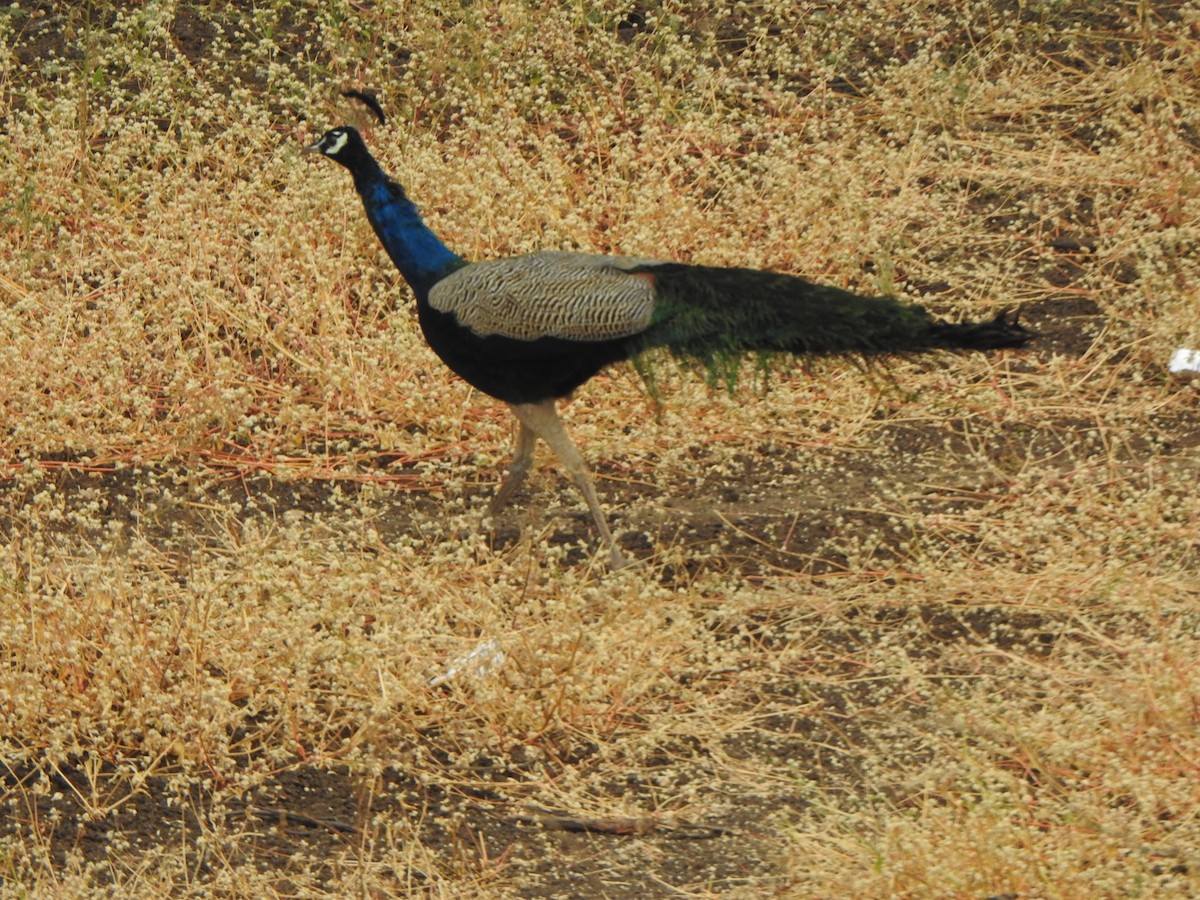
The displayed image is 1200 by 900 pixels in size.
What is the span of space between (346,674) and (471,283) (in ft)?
3.98

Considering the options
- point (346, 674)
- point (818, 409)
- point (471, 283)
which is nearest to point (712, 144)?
point (818, 409)

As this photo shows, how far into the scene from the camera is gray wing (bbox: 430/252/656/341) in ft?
15.6

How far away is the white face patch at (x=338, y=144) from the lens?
5.19 metres

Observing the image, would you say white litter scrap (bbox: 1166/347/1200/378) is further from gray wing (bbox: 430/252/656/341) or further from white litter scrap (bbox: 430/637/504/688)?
white litter scrap (bbox: 430/637/504/688)

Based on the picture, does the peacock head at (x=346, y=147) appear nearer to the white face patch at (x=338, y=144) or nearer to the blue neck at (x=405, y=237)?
the white face patch at (x=338, y=144)

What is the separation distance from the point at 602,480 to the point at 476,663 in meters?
1.33

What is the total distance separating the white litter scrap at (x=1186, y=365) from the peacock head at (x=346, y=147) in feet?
8.20

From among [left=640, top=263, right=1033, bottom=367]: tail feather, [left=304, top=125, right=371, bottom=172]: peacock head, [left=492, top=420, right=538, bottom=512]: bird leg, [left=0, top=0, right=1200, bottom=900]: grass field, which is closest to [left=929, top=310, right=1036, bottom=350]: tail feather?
[left=640, top=263, right=1033, bottom=367]: tail feather

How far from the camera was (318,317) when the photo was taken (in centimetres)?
609

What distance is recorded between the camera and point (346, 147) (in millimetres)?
5195

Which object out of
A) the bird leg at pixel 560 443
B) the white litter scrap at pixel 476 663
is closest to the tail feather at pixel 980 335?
the bird leg at pixel 560 443

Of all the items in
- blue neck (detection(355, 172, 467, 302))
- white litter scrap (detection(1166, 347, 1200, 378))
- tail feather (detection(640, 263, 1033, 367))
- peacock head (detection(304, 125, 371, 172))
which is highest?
peacock head (detection(304, 125, 371, 172))

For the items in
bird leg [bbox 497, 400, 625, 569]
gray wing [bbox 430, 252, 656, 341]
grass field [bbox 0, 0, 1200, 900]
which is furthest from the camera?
bird leg [bbox 497, 400, 625, 569]

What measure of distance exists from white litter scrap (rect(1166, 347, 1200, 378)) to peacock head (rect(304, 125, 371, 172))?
250 centimetres
